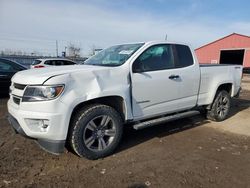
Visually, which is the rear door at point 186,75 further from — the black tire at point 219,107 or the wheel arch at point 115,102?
the wheel arch at point 115,102

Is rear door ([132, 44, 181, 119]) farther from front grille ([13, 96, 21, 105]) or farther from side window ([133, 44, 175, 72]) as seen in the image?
front grille ([13, 96, 21, 105])

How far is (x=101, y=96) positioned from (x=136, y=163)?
1.17 m

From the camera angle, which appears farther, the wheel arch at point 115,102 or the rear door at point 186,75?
the rear door at point 186,75

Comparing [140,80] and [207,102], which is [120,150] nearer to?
[140,80]

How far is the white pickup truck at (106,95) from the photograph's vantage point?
3396 mm

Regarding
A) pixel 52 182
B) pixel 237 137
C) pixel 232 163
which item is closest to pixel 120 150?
pixel 52 182

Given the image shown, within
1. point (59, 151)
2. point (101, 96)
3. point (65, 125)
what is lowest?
point (59, 151)

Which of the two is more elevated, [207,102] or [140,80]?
[140,80]

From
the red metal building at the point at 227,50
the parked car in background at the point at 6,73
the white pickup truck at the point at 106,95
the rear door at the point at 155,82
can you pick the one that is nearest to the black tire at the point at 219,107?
the white pickup truck at the point at 106,95

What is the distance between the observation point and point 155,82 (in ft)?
14.4

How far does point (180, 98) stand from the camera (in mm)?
4980

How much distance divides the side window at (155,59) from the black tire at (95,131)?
3.07ft

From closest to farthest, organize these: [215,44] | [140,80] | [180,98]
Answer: [140,80], [180,98], [215,44]

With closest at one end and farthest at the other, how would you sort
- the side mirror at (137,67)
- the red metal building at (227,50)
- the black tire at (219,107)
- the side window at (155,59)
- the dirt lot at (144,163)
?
the dirt lot at (144,163), the side mirror at (137,67), the side window at (155,59), the black tire at (219,107), the red metal building at (227,50)
